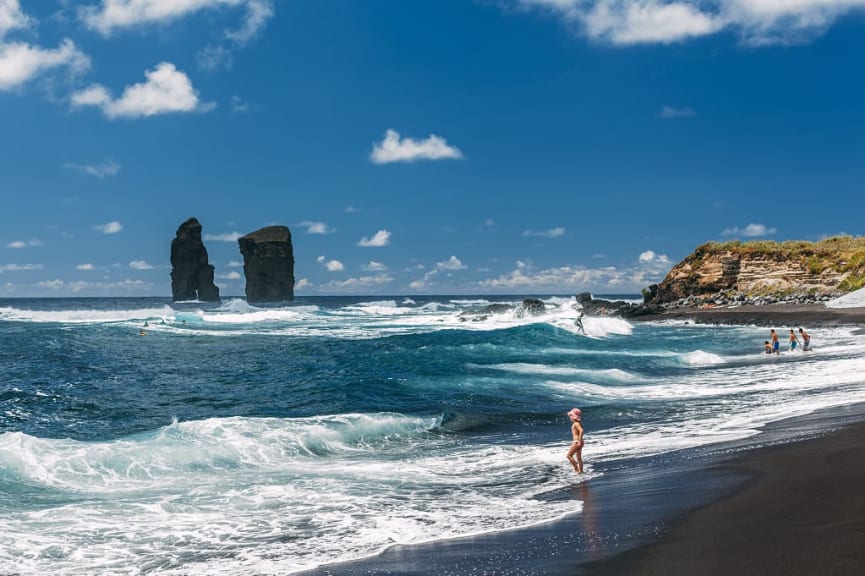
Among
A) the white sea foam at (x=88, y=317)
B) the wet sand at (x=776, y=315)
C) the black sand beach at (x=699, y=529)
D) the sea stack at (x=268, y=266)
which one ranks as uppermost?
the sea stack at (x=268, y=266)

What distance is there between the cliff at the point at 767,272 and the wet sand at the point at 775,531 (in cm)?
5011

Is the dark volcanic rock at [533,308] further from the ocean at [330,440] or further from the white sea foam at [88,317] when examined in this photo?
the ocean at [330,440]

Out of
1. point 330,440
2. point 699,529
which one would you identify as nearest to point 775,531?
point 699,529

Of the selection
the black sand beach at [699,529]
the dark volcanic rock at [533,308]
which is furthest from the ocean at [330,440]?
the dark volcanic rock at [533,308]

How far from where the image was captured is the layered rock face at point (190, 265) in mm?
139750

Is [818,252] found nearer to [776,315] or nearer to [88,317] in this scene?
[776,315]

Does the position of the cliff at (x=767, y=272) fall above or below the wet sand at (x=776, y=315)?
above

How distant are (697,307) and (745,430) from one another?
49.7 m

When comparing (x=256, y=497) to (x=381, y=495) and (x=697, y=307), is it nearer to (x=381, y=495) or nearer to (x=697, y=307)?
(x=381, y=495)

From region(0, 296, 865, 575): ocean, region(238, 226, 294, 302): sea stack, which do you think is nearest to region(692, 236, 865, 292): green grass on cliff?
region(0, 296, 865, 575): ocean

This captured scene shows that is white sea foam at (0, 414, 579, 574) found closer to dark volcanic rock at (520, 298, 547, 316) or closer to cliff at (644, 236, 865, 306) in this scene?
cliff at (644, 236, 865, 306)

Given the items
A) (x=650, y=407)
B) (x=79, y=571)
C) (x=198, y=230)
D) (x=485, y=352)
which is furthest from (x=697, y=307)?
(x=198, y=230)

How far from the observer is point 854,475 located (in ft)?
27.0

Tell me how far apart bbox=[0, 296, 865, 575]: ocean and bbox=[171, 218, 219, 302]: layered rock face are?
373ft
